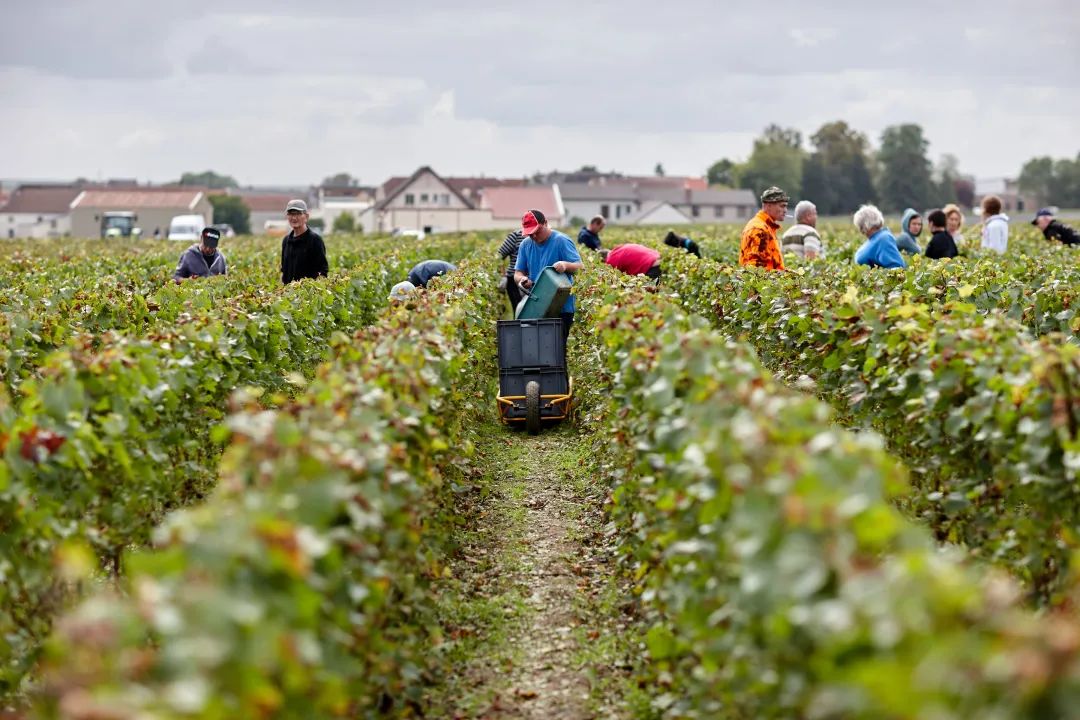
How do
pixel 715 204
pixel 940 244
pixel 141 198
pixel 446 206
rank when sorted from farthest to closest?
1. pixel 715 204
2. pixel 141 198
3. pixel 446 206
4. pixel 940 244

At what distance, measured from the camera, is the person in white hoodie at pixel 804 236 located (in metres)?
15.5

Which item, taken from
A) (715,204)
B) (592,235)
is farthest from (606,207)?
(592,235)

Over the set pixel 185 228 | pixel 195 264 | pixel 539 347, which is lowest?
pixel 539 347

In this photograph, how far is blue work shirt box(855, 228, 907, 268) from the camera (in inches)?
500

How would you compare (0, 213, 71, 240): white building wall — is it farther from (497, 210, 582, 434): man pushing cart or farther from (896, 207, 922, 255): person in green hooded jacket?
(497, 210, 582, 434): man pushing cart

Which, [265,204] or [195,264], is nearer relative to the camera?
[195,264]

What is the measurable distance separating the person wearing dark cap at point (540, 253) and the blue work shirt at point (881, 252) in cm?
279

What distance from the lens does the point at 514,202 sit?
366 feet

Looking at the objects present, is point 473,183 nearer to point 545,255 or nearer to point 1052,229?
point 1052,229

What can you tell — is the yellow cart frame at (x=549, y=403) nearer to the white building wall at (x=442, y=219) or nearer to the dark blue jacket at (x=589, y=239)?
the dark blue jacket at (x=589, y=239)

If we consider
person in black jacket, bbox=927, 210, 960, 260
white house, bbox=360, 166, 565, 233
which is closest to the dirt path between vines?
person in black jacket, bbox=927, 210, 960, 260

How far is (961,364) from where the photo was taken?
21.1 ft

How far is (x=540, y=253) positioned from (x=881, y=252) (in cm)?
329

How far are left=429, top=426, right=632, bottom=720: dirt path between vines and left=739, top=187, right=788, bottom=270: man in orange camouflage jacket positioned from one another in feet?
10.6
